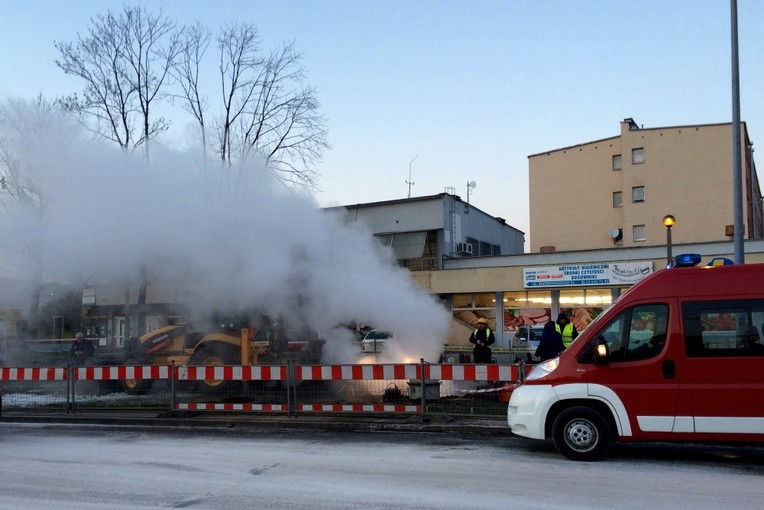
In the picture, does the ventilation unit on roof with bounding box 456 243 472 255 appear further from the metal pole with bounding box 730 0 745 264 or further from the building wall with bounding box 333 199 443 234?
the metal pole with bounding box 730 0 745 264

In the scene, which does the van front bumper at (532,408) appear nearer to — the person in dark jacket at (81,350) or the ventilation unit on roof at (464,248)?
the person in dark jacket at (81,350)

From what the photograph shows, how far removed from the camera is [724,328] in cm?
775

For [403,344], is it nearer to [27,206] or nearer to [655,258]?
[27,206]

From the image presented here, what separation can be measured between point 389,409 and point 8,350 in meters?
16.7

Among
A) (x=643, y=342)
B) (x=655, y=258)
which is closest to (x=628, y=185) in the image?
(x=655, y=258)

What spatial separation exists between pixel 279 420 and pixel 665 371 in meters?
6.60

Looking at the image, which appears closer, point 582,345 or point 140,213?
point 582,345

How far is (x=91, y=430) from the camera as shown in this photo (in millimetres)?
11750

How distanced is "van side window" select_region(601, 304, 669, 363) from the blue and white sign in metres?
21.8

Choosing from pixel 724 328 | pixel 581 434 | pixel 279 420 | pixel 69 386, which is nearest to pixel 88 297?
pixel 69 386

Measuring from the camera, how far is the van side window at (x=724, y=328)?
762cm

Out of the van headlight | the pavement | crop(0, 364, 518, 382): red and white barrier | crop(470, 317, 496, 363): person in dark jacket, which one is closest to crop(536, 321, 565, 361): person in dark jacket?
crop(0, 364, 518, 382): red and white barrier

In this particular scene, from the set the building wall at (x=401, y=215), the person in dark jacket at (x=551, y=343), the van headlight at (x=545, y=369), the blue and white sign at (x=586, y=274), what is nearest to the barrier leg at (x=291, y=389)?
the person in dark jacket at (x=551, y=343)

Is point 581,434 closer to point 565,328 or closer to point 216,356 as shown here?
point 565,328
